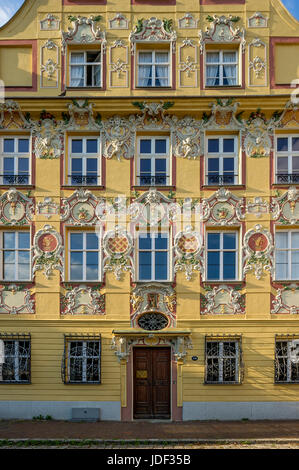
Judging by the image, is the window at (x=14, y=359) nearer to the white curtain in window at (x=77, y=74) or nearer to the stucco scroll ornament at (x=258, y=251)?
the stucco scroll ornament at (x=258, y=251)

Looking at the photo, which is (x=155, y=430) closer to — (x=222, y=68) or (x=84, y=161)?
(x=84, y=161)

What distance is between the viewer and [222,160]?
15.6m

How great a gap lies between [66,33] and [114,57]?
185cm

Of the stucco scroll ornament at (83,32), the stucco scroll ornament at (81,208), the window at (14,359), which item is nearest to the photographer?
the window at (14,359)

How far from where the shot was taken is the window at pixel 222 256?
15.3 meters

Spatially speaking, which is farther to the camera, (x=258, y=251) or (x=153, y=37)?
(x=153, y=37)

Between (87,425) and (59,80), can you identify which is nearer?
(87,425)

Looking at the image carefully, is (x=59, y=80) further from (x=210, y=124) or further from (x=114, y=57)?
(x=210, y=124)

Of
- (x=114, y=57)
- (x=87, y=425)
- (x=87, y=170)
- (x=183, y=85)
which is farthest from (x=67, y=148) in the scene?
(x=87, y=425)

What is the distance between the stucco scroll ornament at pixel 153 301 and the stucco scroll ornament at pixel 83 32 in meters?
8.45

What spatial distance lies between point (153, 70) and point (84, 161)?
3.97 meters

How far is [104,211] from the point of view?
15.3m

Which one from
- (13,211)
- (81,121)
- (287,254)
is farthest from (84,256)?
(287,254)

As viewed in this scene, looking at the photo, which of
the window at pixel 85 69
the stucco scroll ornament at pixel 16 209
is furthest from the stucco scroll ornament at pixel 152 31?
the stucco scroll ornament at pixel 16 209
